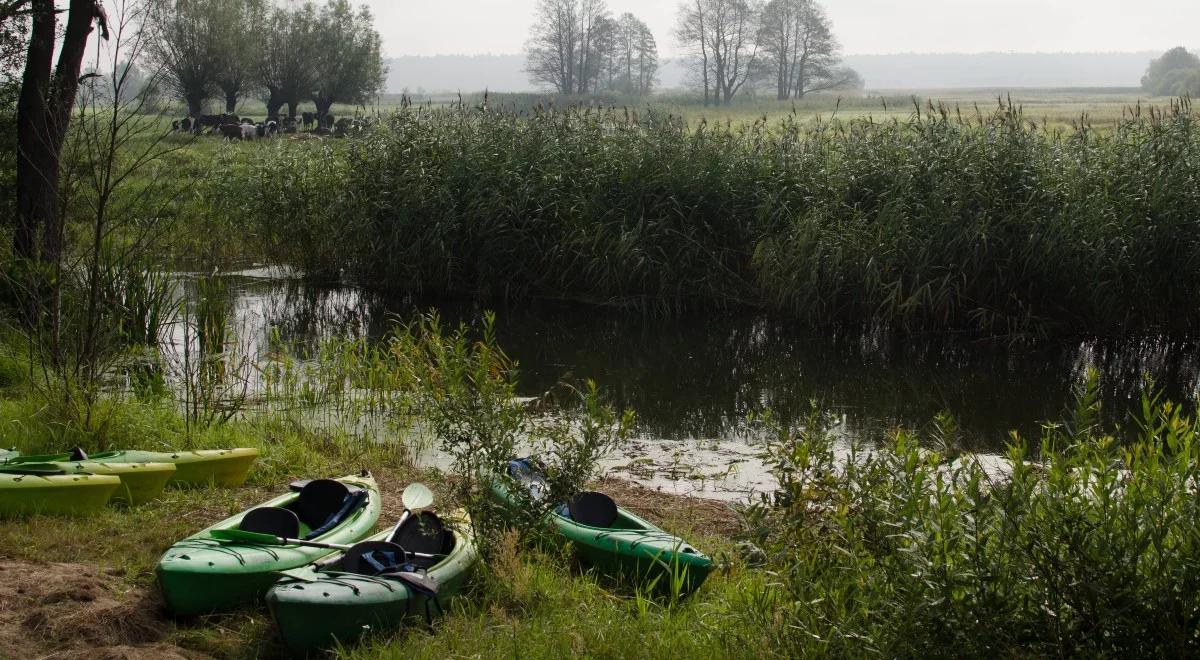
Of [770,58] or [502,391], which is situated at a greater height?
[770,58]

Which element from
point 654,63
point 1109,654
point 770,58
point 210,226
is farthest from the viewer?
point 654,63

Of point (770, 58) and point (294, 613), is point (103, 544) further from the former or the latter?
point (770, 58)

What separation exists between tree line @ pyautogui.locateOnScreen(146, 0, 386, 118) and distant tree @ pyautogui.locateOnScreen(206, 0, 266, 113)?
0.04 m

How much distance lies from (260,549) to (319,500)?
784 millimetres

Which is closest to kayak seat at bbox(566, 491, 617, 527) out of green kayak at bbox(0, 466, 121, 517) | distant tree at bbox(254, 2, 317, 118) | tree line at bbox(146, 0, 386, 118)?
green kayak at bbox(0, 466, 121, 517)

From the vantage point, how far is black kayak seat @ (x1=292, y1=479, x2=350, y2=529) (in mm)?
5418

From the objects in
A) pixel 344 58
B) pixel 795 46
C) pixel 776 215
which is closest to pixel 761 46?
pixel 795 46

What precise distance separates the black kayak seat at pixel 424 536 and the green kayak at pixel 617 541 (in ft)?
1.00

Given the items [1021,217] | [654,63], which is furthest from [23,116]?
[654,63]

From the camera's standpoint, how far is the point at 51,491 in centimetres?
533

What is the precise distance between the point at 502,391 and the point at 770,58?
262 ft

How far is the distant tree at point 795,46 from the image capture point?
79125 mm

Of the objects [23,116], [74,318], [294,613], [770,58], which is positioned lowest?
[294,613]

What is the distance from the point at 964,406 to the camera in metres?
9.60
